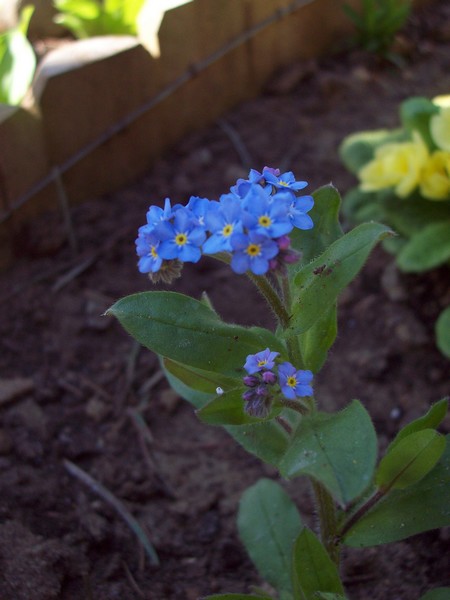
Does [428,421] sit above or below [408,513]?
above

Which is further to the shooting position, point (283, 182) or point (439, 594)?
point (439, 594)

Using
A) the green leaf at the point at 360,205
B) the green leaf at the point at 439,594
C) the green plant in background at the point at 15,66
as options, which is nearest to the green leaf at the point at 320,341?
the green leaf at the point at 439,594

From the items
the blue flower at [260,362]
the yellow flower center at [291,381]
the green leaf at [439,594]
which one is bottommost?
the green leaf at [439,594]

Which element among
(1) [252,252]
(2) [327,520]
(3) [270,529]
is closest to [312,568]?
(2) [327,520]

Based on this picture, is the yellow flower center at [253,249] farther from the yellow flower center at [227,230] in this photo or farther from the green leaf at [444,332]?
the green leaf at [444,332]

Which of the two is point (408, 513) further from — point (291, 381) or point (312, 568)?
point (291, 381)

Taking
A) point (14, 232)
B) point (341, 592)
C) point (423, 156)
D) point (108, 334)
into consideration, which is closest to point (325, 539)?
point (341, 592)

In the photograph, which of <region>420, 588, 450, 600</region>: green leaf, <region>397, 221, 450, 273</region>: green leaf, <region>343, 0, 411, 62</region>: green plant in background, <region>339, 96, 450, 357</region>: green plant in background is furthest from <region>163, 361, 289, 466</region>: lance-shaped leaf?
<region>343, 0, 411, 62</region>: green plant in background
